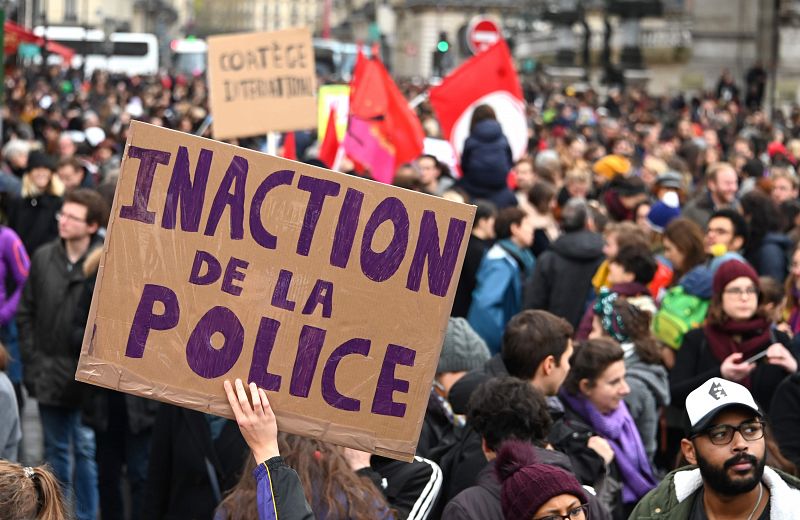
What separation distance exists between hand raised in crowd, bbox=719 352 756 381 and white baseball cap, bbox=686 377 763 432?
2285 mm

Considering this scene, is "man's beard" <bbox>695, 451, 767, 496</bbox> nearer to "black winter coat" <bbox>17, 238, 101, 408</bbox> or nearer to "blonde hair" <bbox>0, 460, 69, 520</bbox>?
"blonde hair" <bbox>0, 460, 69, 520</bbox>

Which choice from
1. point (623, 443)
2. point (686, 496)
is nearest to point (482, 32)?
point (623, 443)

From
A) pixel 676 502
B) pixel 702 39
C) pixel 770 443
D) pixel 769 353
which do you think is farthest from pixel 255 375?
pixel 702 39

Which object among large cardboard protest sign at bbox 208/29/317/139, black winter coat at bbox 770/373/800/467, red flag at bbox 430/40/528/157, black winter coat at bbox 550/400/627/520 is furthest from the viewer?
red flag at bbox 430/40/528/157

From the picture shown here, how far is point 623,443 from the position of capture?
20.1 feet

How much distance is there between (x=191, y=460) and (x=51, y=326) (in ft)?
7.38

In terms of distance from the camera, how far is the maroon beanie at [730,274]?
271 inches

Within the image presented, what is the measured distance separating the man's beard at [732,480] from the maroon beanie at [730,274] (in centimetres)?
263

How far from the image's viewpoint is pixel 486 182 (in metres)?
12.2

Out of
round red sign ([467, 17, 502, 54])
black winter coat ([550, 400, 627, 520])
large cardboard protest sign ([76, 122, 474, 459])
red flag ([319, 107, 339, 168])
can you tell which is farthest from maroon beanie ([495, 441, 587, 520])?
round red sign ([467, 17, 502, 54])

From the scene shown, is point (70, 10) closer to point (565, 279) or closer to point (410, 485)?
point (565, 279)

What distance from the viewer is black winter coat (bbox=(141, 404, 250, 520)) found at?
5.91m

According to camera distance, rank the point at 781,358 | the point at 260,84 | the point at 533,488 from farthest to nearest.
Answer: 1. the point at 260,84
2. the point at 781,358
3. the point at 533,488

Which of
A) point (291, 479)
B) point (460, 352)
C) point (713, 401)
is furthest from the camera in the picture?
point (460, 352)
